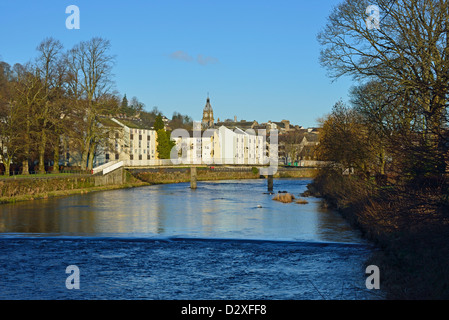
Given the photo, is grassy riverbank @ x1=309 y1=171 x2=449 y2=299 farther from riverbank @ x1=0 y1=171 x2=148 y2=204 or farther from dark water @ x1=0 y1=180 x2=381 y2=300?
riverbank @ x1=0 y1=171 x2=148 y2=204

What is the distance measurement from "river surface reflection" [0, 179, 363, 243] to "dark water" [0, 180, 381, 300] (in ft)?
0.20

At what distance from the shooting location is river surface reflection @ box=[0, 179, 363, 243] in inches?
1128

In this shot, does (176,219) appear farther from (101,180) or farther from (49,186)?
(101,180)

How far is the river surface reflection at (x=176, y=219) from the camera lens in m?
28.7

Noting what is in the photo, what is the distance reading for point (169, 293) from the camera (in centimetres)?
1609

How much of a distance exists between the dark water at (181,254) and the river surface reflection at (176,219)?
0.20 ft

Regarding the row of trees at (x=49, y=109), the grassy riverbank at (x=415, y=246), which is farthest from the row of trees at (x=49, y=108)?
the grassy riverbank at (x=415, y=246)

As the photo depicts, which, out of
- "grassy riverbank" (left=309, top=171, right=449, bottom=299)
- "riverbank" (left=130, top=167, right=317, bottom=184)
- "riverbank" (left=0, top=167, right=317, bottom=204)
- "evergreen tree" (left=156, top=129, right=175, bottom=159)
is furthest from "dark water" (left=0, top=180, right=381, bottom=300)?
"evergreen tree" (left=156, top=129, right=175, bottom=159)

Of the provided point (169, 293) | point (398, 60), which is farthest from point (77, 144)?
point (169, 293)

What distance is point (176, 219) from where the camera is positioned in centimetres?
3566

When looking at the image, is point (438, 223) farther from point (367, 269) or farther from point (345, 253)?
point (345, 253)

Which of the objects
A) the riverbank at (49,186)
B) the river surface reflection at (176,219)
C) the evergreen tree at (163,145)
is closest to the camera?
the river surface reflection at (176,219)

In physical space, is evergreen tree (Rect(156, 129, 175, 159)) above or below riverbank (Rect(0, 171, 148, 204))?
above

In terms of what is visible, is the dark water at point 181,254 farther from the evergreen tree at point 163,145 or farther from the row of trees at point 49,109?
the evergreen tree at point 163,145
